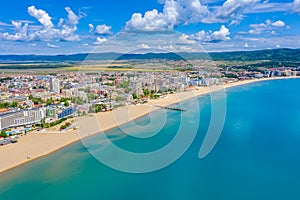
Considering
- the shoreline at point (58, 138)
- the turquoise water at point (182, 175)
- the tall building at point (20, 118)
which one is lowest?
the turquoise water at point (182, 175)

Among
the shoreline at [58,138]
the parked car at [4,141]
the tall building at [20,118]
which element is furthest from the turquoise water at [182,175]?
the tall building at [20,118]

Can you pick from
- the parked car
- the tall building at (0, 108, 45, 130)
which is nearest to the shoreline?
the parked car

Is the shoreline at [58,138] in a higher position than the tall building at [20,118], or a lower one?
lower

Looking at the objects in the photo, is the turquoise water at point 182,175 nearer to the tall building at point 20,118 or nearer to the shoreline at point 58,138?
the shoreline at point 58,138

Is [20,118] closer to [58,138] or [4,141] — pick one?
[4,141]

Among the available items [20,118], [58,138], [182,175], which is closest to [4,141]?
[58,138]

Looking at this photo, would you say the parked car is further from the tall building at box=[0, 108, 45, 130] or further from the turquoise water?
the turquoise water

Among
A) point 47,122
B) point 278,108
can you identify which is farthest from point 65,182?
point 278,108

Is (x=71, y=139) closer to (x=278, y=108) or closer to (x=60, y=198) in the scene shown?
(x=60, y=198)

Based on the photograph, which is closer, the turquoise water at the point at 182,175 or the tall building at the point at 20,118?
the turquoise water at the point at 182,175

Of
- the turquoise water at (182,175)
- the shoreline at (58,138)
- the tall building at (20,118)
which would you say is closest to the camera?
the turquoise water at (182,175)

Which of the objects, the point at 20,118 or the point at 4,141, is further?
the point at 20,118
